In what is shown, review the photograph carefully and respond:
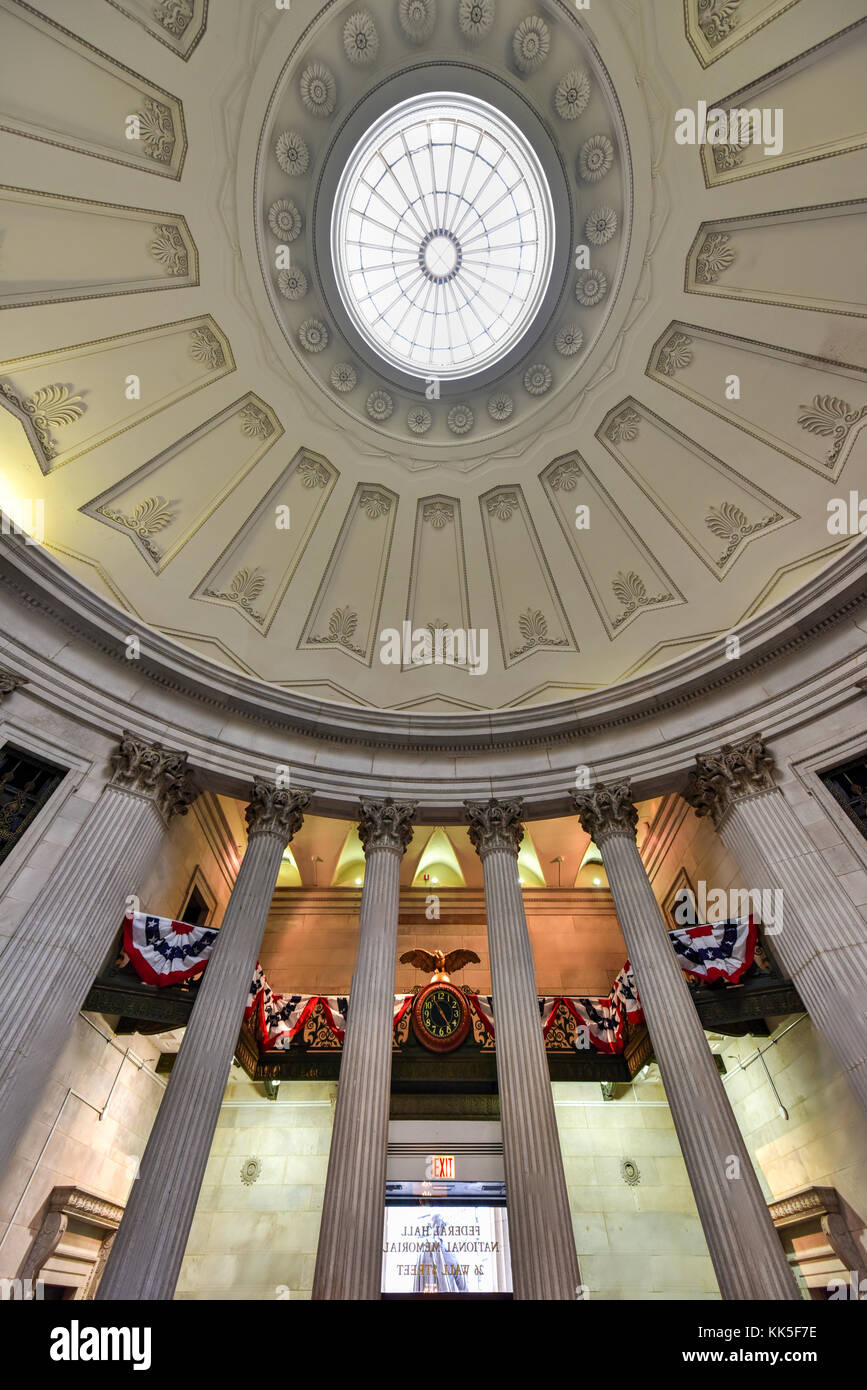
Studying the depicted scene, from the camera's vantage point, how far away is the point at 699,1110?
8688 millimetres

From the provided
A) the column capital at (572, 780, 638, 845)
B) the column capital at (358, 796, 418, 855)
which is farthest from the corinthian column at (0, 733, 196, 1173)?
the column capital at (572, 780, 638, 845)

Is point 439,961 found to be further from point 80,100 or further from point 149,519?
point 80,100

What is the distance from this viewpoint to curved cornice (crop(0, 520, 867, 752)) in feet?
37.4

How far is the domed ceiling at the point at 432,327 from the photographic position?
11469mm

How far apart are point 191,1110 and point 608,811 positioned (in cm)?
848

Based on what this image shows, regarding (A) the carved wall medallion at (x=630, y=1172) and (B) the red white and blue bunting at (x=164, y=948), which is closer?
(B) the red white and blue bunting at (x=164, y=948)

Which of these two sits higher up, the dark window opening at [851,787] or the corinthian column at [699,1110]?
the dark window opening at [851,787]

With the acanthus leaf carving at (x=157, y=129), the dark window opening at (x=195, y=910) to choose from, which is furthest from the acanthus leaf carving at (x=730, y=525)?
the dark window opening at (x=195, y=910)

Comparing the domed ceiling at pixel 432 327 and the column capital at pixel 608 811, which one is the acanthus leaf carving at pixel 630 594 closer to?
the domed ceiling at pixel 432 327

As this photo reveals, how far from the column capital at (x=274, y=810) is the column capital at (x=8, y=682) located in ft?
Result: 14.5

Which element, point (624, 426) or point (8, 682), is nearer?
point (8, 682)

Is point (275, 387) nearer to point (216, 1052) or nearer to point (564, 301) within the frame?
point (564, 301)

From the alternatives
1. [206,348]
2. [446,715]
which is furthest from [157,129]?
[446,715]

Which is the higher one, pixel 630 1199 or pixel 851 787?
pixel 851 787
